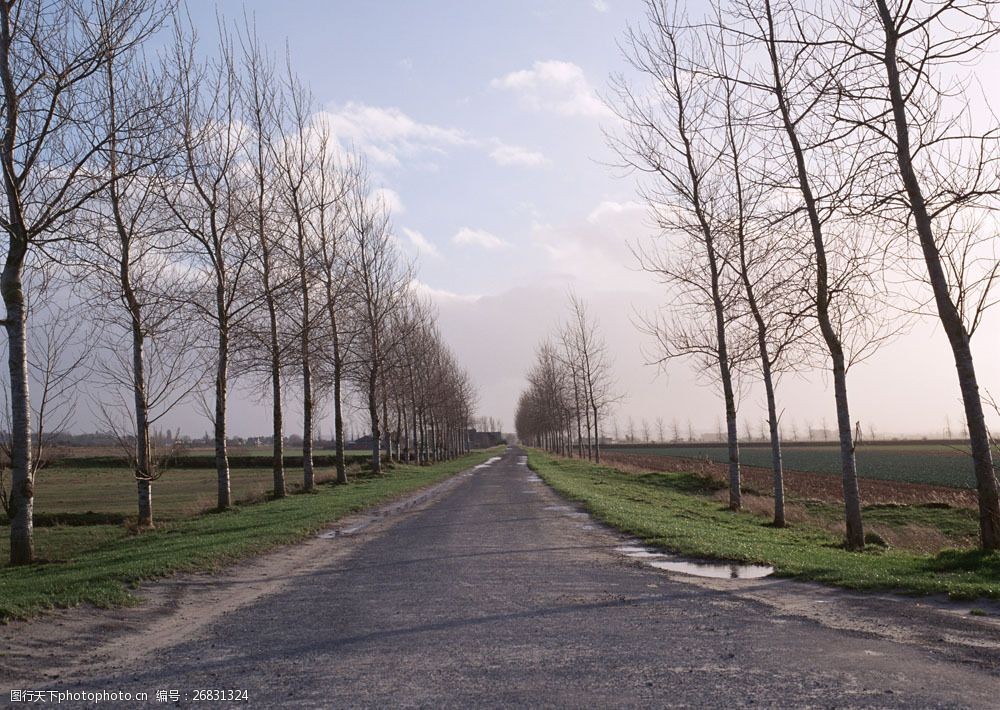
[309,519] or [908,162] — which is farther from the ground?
[908,162]

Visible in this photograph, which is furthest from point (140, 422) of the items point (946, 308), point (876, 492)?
point (876, 492)

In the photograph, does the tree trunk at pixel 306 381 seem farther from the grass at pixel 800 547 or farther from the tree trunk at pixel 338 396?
the grass at pixel 800 547

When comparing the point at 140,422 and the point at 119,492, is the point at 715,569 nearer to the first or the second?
the point at 140,422

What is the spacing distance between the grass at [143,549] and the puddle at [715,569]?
22.2ft

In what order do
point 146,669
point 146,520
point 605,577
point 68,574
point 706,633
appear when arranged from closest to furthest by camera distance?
point 146,669 < point 706,633 < point 605,577 < point 68,574 < point 146,520

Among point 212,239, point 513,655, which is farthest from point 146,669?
point 212,239

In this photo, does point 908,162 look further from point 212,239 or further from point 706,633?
point 212,239

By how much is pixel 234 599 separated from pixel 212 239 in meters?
16.9

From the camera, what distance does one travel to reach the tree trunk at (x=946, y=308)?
11.0m

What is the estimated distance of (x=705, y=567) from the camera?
35.9 feet

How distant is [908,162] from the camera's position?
11.3m

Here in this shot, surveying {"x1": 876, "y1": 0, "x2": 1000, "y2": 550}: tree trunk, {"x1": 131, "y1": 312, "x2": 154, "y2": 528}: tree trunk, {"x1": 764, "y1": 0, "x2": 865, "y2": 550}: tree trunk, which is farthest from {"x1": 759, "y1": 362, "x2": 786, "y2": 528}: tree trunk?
{"x1": 131, "y1": 312, "x2": 154, "y2": 528}: tree trunk

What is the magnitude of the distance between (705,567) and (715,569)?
229 millimetres

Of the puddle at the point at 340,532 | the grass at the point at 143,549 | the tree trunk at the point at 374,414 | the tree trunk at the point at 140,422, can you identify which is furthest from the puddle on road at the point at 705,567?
the tree trunk at the point at 374,414
